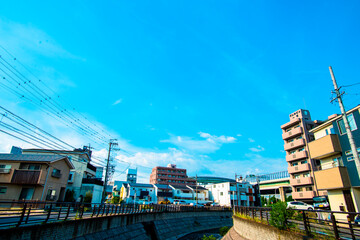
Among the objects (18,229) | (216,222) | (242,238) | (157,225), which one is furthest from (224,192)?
(18,229)

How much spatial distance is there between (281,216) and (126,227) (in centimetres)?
1605

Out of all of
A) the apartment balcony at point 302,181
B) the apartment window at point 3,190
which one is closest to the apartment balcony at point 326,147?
the apartment balcony at point 302,181

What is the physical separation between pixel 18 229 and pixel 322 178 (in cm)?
2816

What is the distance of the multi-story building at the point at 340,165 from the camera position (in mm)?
20375

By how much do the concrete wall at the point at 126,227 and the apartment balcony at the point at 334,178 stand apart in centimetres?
2172

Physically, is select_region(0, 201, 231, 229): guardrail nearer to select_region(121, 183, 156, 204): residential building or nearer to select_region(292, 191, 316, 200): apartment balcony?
select_region(292, 191, 316, 200): apartment balcony

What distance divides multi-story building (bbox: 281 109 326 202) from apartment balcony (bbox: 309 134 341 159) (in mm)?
18068

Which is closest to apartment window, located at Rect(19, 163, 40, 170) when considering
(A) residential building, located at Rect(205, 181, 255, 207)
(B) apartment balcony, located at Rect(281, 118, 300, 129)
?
(B) apartment balcony, located at Rect(281, 118, 300, 129)

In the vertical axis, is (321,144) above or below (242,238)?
above

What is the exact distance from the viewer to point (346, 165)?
845 inches

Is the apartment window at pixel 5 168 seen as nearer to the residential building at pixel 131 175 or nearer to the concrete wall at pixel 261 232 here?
the concrete wall at pixel 261 232

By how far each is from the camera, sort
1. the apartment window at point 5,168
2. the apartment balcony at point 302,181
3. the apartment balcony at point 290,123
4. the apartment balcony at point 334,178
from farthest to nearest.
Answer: the apartment balcony at point 290,123, the apartment balcony at point 302,181, the apartment window at point 5,168, the apartment balcony at point 334,178

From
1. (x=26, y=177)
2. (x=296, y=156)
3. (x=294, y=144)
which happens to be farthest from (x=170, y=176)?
(x=26, y=177)

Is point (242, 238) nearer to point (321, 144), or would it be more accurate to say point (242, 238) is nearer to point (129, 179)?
point (321, 144)
